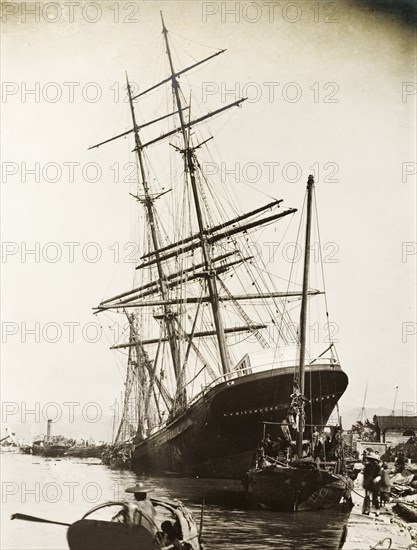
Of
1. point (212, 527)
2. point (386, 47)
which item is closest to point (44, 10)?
point (386, 47)

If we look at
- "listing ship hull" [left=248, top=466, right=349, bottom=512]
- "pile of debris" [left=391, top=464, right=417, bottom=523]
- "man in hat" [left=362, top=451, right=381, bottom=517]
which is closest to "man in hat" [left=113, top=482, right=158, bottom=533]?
"listing ship hull" [left=248, top=466, right=349, bottom=512]

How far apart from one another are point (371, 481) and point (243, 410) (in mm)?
5078

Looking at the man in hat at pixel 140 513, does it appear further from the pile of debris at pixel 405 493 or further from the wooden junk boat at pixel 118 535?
the pile of debris at pixel 405 493

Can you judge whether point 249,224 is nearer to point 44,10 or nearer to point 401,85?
point 401,85

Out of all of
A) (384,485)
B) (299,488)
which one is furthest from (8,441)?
(384,485)

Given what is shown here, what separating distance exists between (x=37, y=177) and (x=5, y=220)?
1222 mm

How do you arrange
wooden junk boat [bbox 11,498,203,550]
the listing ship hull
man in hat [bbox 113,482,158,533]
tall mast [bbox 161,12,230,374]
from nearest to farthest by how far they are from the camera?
wooden junk boat [bbox 11,498,203,550], man in hat [bbox 113,482,158,533], the listing ship hull, tall mast [bbox 161,12,230,374]

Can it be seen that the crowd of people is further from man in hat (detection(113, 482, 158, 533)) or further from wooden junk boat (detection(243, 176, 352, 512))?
man in hat (detection(113, 482, 158, 533))

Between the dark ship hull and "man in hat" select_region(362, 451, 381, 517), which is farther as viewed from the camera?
the dark ship hull

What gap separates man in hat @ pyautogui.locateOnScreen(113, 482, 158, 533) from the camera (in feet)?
26.0

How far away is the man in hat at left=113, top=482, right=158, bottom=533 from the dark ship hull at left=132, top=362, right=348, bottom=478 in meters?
9.35

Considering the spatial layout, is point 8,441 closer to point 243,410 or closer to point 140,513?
point 243,410

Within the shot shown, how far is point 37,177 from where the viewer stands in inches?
540

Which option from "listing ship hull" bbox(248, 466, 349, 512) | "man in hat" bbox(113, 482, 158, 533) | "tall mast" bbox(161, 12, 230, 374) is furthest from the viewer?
"tall mast" bbox(161, 12, 230, 374)
